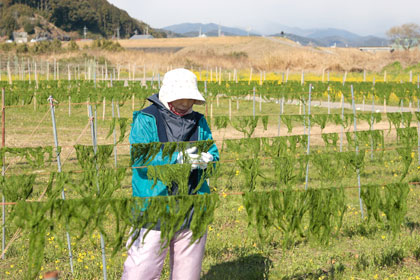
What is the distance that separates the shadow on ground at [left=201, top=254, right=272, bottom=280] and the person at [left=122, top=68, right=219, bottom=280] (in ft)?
5.27

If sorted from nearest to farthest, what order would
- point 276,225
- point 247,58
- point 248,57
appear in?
point 276,225 → point 247,58 → point 248,57

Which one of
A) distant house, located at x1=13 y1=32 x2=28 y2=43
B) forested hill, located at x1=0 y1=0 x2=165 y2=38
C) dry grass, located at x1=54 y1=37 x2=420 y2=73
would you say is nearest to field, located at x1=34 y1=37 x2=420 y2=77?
dry grass, located at x1=54 y1=37 x2=420 y2=73

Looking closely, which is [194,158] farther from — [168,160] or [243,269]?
[243,269]

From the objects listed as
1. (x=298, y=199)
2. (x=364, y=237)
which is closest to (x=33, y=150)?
(x=298, y=199)

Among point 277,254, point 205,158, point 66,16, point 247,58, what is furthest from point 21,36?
point 205,158

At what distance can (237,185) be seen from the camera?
845 cm

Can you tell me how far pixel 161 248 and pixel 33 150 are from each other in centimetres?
183

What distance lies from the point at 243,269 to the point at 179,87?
2596mm

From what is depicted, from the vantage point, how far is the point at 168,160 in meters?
3.52

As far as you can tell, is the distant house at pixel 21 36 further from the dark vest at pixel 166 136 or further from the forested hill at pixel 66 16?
the dark vest at pixel 166 136

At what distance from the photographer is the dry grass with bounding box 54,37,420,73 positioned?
156 feet

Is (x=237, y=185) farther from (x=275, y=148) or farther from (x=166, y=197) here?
(x=166, y=197)

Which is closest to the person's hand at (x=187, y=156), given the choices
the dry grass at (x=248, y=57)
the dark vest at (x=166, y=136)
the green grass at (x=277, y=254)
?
the dark vest at (x=166, y=136)

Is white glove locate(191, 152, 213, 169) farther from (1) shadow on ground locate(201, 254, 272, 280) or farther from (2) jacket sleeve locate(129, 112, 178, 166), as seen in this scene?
(1) shadow on ground locate(201, 254, 272, 280)
